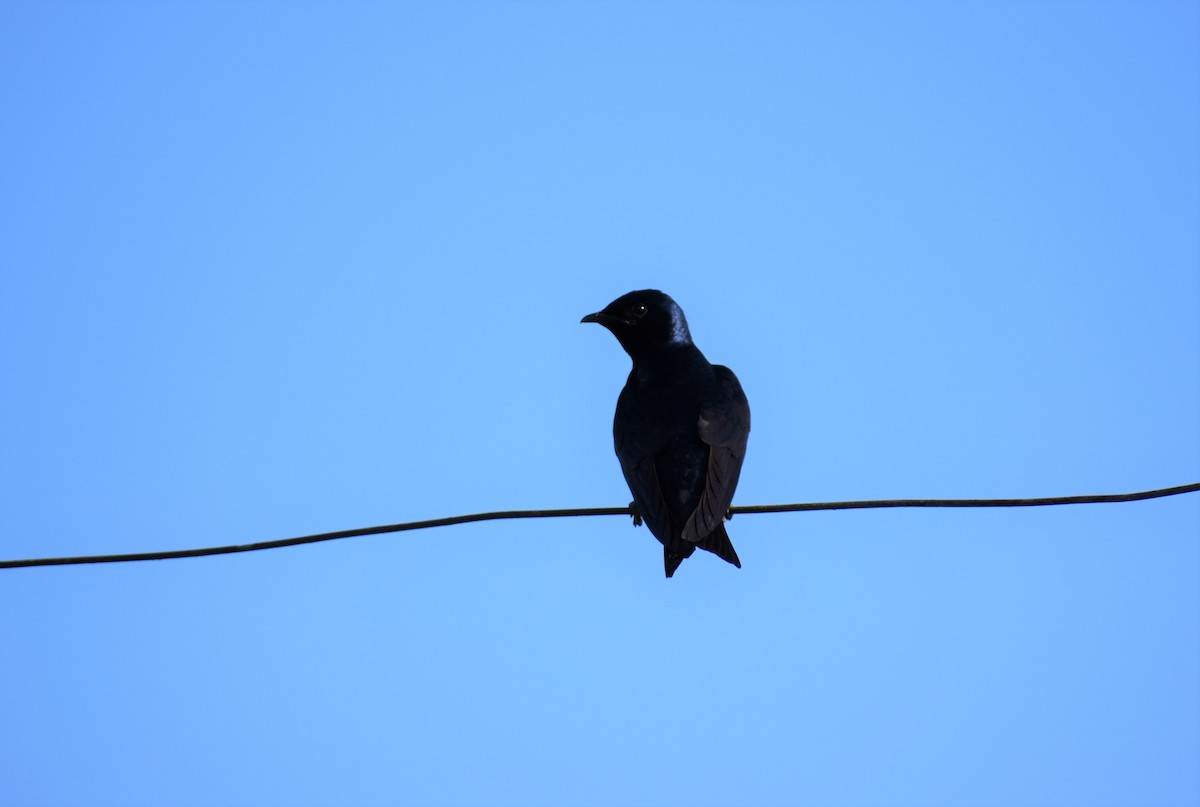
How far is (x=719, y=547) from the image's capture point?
7.48 meters

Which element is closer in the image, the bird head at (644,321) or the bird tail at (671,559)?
the bird tail at (671,559)

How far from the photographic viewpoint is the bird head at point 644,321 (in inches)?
354

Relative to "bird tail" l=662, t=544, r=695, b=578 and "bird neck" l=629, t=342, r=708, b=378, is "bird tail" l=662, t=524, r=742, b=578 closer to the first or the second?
"bird tail" l=662, t=544, r=695, b=578

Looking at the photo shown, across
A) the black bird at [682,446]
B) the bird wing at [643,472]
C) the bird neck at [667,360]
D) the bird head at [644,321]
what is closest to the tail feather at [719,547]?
the black bird at [682,446]

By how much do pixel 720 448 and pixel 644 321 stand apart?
5.27 ft

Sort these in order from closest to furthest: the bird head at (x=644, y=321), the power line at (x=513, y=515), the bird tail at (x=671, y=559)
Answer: the power line at (x=513, y=515) → the bird tail at (x=671, y=559) → the bird head at (x=644, y=321)

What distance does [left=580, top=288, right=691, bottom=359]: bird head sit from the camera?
8984mm

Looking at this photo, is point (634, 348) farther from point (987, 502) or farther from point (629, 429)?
point (987, 502)

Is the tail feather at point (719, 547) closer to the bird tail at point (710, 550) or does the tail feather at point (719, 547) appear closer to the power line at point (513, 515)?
the bird tail at point (710, 550)

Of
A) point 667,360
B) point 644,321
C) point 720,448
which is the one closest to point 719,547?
point 720,448

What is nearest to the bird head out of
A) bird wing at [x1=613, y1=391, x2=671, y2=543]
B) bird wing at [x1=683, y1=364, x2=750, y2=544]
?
bird wing at [x1=683, y1=364, x2=750, y2=544]

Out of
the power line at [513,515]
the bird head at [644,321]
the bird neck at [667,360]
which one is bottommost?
the power line at [513,515]

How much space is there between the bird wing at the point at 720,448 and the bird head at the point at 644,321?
75cm

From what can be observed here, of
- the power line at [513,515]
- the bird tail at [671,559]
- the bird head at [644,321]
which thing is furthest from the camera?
the bird head at [644,321]
